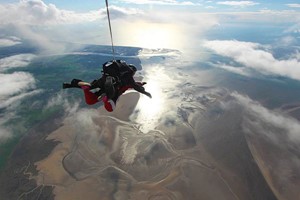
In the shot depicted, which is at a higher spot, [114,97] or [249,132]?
[114,97]

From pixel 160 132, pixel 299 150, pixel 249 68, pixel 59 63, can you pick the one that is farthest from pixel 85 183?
pixel 249 68

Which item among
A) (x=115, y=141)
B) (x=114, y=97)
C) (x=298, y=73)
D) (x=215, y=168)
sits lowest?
(x=298, y=73)

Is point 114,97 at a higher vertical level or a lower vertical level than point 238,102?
higher

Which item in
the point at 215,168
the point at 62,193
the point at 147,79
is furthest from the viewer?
the point at 147,79

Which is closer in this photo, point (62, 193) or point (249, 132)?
point (62, 193)

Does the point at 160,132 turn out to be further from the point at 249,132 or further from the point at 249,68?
the point at 249,68

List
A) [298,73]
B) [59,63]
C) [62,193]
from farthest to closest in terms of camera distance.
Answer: [298,73] → [59,63] → [62,193]

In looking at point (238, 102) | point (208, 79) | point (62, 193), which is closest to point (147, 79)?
point (208, 79)

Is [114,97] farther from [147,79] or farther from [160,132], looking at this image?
[147,79]

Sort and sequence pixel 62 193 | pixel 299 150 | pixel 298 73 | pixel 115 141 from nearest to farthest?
pixel 62 193 → pixel 115 141 → pixel 299 150 → pixel 298 73

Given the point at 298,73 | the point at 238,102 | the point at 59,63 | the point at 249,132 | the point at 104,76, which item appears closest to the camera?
the point at 104,76
